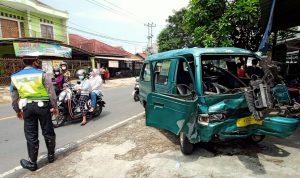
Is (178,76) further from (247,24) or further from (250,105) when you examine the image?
(247,24)

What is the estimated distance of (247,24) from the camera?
10375 mm

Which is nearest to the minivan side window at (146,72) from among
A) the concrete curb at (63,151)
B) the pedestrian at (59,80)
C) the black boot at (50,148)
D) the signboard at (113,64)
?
the concrete curb at (63,151)

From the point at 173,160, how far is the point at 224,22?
7.17 m

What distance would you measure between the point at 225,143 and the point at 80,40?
33682 mm

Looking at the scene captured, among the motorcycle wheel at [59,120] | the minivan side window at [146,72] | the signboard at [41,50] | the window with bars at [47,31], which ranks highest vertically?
the window with bars at [47,31]

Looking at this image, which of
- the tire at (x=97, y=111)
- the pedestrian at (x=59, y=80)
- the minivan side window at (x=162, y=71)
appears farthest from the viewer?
the tire at (x=97, y=111)

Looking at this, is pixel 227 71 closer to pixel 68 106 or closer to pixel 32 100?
pixel 32 100

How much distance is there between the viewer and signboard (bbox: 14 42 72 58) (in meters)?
20.0

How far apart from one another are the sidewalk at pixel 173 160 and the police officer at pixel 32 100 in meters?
0.49

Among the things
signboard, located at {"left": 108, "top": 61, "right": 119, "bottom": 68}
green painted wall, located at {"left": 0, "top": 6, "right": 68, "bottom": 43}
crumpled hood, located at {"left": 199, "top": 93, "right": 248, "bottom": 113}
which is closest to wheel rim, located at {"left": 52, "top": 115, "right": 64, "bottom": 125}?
crumpled hood, located at {"left": 199, "top": 93, "right": 248, "bottom": 113}

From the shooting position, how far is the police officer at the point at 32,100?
14.3 ft

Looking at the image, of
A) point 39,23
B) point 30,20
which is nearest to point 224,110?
point 30,20

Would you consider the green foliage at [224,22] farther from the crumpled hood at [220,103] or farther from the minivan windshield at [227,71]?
the crumpled hood at [220,103]

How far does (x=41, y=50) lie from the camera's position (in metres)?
21.4
